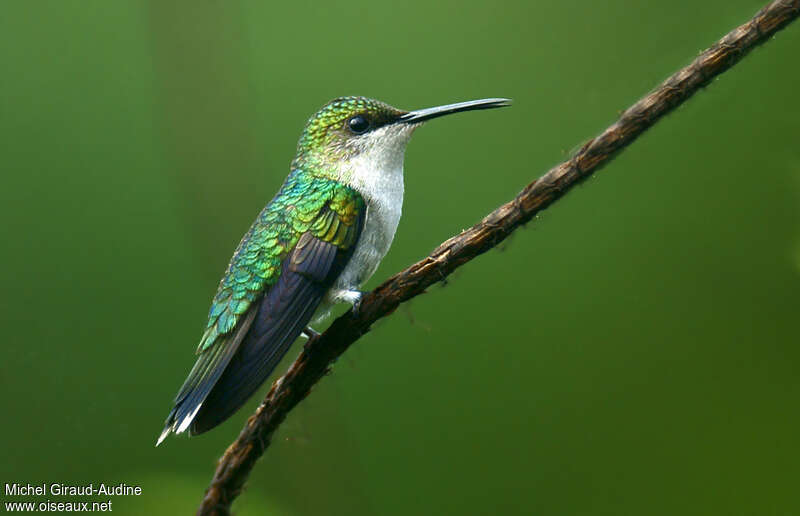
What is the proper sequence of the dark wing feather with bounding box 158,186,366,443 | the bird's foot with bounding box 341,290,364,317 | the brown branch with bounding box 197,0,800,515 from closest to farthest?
1. the brown branch with bounding box 197,0,800,515
2. the dark wing feather with bounding box 158,186,366,443
3. the bird's foot with bounding box 341,290,364,317

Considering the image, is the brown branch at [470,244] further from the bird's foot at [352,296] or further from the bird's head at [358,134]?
the bird's head at [358,134]

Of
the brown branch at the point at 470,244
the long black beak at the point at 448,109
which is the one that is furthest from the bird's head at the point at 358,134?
the brown branch at the point at 470,244

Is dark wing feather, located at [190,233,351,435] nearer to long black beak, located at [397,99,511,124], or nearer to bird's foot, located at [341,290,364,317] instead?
bird's foot, located at [341,290,364,317]

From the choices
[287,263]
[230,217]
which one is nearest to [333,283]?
[287,263]

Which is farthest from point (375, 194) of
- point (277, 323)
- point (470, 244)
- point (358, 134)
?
point (470, 244)

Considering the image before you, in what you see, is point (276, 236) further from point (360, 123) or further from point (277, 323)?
point (360, 123)

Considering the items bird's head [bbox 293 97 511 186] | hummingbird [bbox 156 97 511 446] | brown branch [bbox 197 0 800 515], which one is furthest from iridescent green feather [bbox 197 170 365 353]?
brown branch [bbox 197 0 800 515]
